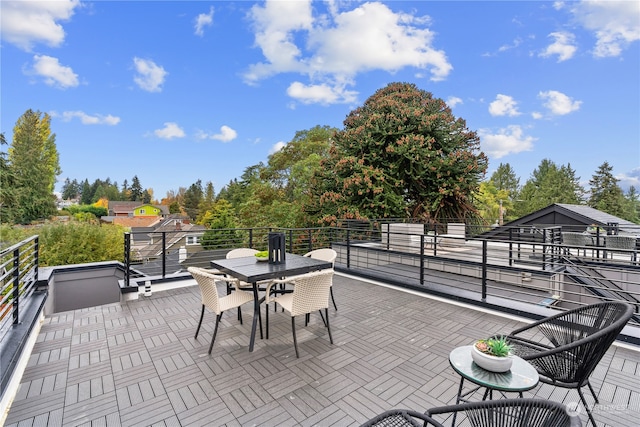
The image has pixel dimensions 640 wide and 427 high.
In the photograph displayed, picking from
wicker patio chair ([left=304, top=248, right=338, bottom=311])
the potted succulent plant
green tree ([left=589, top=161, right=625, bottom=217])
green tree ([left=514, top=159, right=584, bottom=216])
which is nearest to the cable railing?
A: wicker patio chair ([left=304, top=248, right=338, bottom=311])

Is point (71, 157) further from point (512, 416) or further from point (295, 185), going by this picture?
point (512, 416)

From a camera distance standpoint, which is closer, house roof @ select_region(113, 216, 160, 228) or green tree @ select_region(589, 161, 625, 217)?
green tree @ select_region(589, 161, 625, 217)

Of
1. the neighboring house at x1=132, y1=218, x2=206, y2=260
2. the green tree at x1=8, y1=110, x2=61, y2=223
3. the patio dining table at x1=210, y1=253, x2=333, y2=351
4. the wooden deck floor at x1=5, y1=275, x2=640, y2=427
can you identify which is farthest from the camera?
the green tree at x1=8, y1=110, x2=61, y2=223

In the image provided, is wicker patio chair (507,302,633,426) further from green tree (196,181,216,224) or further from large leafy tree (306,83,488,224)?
green tree (196,181,216,224)

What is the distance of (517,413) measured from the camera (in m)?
1.14

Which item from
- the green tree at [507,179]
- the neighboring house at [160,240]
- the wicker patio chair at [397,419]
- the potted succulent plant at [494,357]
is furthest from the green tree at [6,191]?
the green tree at [507,179]

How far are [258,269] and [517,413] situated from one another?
2505mm

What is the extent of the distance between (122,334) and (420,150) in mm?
9738

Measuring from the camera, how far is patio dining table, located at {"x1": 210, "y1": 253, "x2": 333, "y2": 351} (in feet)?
9.40

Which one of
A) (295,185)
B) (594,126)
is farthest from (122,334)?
(594,126)

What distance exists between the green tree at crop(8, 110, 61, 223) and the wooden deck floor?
25.6m

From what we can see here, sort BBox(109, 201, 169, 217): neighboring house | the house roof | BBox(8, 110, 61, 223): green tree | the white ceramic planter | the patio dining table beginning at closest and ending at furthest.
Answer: the white ceramic planter
the patio dining table
BBox(8, 110, 61, 223): green tree
the house roof
BBox(109, 201, 169, 217): neighboring house

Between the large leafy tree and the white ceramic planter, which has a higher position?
the large leafy tree

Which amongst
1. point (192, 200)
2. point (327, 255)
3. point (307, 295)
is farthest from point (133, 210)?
point (307, 295)
